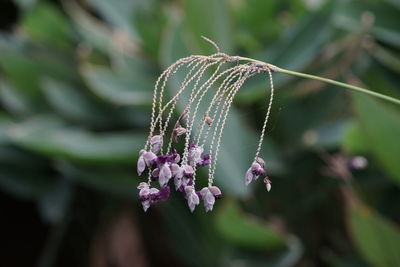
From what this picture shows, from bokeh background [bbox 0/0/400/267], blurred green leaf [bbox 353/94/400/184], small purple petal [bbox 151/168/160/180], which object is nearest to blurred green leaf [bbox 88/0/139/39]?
bokeh background [bbox 0/0/400/267]

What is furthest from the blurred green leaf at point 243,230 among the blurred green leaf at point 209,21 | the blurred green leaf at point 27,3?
the blurred green leaf at point 27,3

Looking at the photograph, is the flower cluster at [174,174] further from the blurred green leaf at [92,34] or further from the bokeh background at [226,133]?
the blurred green leaf at [92,34]

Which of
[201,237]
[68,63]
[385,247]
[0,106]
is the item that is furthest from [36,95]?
[385,247]

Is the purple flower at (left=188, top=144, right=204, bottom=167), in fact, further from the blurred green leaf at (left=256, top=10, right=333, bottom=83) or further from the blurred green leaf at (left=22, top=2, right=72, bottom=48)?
the blurred green leaf at (left=22, top=2, right=72, bottom=48)

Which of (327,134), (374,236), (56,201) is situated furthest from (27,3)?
(374,236)

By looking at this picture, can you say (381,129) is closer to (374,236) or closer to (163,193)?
(374,236)

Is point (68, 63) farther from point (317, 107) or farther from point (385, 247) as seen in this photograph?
point (385, 247)

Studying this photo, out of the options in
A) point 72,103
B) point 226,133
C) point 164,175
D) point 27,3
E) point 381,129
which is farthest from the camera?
point 27,3
